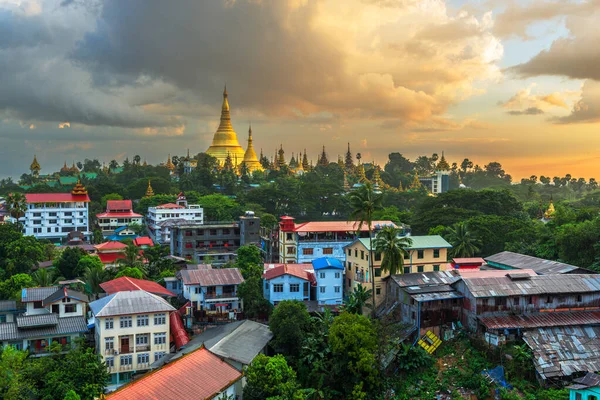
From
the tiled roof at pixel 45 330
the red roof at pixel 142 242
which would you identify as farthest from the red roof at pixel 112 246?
the tiled roof at pixel 45 330

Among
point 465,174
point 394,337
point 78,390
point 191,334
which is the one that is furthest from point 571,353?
point 465,174

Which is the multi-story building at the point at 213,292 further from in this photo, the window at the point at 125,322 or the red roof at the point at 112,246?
the red roof at the point at 112,246

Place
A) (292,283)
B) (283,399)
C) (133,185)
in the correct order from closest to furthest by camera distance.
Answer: (283,399), (292,283), (133,185)

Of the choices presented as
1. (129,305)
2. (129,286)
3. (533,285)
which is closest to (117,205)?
(129,286)

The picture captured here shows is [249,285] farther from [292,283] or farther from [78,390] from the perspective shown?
[78,390]

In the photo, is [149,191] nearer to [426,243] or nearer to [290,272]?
[290,272]

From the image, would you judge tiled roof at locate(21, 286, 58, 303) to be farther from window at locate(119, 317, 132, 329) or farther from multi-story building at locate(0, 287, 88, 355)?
window at locate(119, 317, 132, 329)
